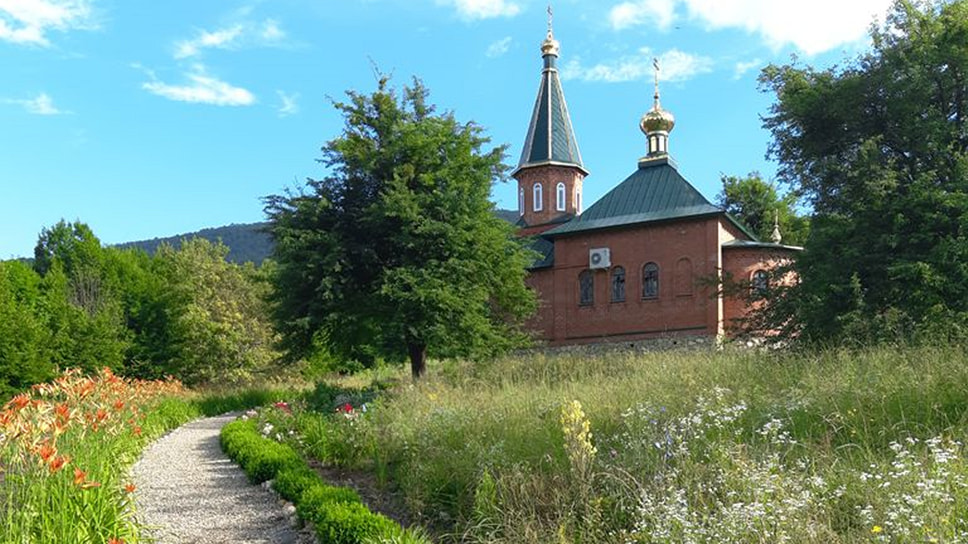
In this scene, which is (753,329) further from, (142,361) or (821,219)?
(142,361)

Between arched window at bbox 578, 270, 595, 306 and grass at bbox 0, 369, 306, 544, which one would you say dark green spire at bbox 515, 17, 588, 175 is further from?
grass at bbox 0, 369, 306, 544

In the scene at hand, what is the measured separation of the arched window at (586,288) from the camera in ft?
101

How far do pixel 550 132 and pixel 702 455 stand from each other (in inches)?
1275

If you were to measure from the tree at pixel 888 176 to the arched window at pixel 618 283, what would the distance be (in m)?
12.9

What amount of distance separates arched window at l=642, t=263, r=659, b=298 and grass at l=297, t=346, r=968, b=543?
19878 millimetres

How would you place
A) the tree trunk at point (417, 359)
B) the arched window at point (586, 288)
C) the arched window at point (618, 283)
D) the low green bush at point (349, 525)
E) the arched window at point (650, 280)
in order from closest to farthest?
1. the low green bush at point (349, 525)
2. the tree trunk at point (417, 359)
3. the arched window at point (650, 280)
4. the arched window at point (618, 283)
5. the arched window at point (586, 288)

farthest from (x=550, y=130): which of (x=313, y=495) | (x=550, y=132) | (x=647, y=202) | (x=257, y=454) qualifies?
(x=313, y=495)

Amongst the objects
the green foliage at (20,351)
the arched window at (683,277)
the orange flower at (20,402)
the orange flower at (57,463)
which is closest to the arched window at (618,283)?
the arched window at (683,277)

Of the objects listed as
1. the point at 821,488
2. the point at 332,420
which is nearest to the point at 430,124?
the point at 332,420

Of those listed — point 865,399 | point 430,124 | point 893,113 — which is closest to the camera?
point 865,399

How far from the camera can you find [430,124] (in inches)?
675

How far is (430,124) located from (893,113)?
9.78 meters

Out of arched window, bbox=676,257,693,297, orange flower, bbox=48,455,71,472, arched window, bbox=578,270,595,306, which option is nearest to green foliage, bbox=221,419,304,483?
orange flower, bbox=48,455,71,472

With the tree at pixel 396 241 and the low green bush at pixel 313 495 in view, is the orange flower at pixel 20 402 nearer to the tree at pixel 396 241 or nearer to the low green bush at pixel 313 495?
the low green bush at pixel 313 495
